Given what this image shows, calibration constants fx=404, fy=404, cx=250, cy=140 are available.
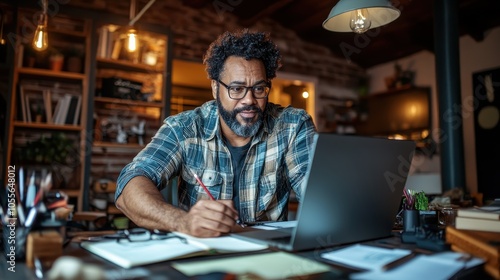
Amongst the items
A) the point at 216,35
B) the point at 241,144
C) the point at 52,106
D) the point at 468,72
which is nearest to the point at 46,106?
the point at 52,106

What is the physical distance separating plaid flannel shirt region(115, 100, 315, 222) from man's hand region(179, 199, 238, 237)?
584 mm

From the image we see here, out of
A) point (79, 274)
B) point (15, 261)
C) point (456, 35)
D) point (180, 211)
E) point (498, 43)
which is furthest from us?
point (498, 43)

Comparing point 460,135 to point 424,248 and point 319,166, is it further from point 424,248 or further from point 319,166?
point 319,166

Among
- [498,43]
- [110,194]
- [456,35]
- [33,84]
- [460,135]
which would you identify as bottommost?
[110,194]

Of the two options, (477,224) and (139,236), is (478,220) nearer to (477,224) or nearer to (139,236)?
(477,224)

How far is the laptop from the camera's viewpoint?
914 mm

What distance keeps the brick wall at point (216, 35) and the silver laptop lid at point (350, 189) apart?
3.65m

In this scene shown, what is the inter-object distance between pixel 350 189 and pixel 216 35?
4375 mm

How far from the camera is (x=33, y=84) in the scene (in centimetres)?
387

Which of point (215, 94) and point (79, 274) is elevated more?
point (215, 94)

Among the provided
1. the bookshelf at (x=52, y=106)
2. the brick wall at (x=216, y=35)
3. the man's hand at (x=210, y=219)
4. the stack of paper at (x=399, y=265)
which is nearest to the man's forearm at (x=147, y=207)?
the man's hand at (x=210, y=219)

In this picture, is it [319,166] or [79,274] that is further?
[319,166]

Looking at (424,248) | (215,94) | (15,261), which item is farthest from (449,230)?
(215,94)

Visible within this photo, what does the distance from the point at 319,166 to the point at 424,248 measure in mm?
363
